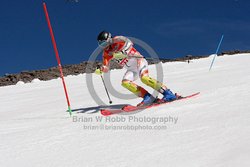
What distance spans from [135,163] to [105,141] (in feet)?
5.02

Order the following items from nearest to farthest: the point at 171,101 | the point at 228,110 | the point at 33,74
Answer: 1. the point at 228,110
2. the point at 171,101
3. the point at 33,74

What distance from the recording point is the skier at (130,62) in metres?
9.85

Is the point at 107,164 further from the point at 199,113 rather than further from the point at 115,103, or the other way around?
the point at 115,103

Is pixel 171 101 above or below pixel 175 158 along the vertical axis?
below

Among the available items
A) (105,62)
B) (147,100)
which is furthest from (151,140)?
(105,62)

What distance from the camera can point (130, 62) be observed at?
1010 centimetres

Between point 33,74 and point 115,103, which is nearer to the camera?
point 115,103

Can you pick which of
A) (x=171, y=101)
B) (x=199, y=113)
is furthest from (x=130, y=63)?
(x=199, y=113)

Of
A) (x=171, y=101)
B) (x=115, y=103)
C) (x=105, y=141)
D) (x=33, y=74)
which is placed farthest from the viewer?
(x=33, y=74)

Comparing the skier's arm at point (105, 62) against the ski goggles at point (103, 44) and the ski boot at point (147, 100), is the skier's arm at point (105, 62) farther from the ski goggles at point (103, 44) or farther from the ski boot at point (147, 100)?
the ski boot at point (147, 100)

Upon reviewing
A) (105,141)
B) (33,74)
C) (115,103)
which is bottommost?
(33,74)

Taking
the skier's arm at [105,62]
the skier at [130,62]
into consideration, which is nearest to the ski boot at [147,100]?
the skier at [130,62]

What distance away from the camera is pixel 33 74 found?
130 ft

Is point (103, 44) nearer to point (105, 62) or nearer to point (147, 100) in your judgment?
point (105, 62)
